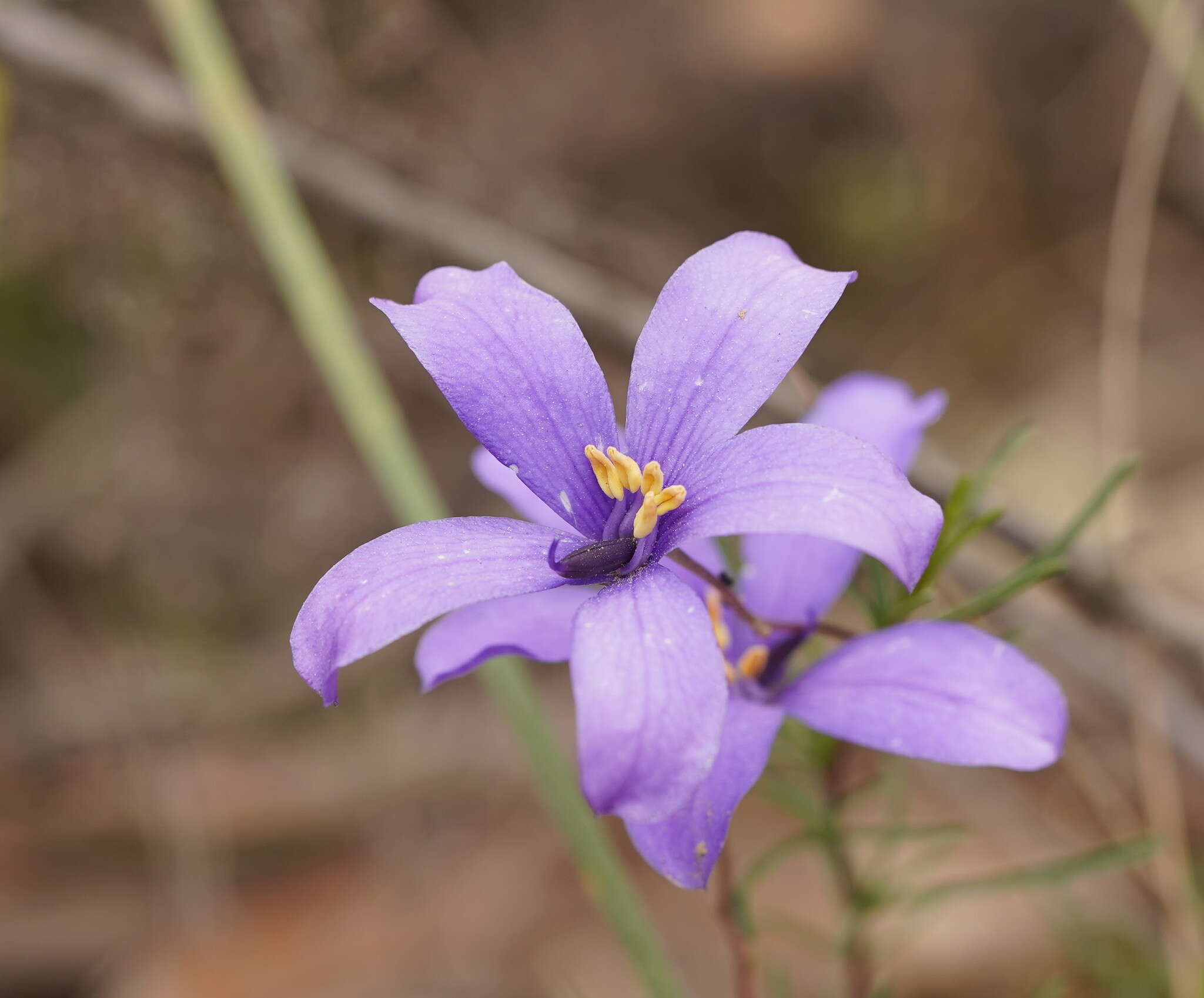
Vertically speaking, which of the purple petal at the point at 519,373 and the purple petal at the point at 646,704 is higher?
the purple petal at the point at 519,373

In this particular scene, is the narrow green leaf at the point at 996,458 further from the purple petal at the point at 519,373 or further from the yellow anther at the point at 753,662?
→ the purple petal at the point at 519,373

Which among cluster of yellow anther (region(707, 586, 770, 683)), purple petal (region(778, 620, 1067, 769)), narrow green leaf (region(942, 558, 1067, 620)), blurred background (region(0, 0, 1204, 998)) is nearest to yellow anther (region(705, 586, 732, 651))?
cluster of yellow anther (region(707, 586, 770, 683))

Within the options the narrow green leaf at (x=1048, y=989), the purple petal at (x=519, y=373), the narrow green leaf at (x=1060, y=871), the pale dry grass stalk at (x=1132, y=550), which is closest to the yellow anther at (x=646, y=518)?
the purple petal at (x=519, y=373)

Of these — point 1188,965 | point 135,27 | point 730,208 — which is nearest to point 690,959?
point 1188,965

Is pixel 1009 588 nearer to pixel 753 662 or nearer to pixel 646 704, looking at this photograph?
pixel 753 662

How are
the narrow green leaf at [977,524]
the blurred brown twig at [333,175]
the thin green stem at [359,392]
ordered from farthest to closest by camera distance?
the blurred brown twig at [333,175] < the thin green stem at [359,392] < the narrow green leaf at [977,524]

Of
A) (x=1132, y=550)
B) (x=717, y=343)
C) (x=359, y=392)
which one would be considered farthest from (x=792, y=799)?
(x=359, y=392)

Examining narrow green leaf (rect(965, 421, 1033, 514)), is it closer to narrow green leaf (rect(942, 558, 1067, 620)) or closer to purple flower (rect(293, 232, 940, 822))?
narrow green leaf (rect(942, 558, 1067, 620))

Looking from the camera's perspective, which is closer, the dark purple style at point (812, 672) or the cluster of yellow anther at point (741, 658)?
the dark purple style at point (812, 672)
